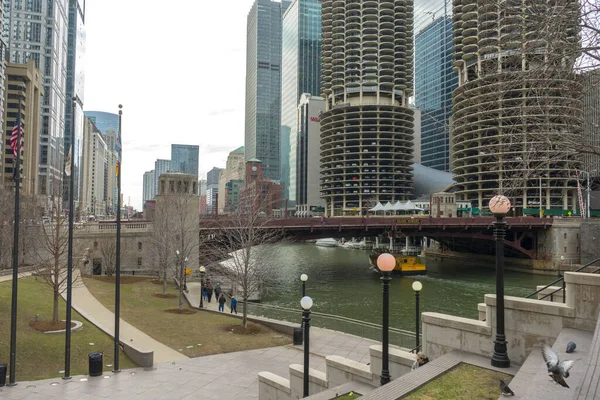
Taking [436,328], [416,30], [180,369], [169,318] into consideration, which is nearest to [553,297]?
[436,328]

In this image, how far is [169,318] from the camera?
2567 cm

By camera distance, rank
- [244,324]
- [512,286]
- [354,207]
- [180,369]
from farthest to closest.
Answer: [354,207] → [512,286] → [244,324] → [180,369]

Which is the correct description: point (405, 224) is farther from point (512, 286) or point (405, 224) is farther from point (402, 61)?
point (402, 61)

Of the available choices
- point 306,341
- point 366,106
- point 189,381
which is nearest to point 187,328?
point 189,381

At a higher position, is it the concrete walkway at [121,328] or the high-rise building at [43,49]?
the high-rise building at [43,49]

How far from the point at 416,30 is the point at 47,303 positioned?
Answer: 199m

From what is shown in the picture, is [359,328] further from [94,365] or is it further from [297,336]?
[94,365]

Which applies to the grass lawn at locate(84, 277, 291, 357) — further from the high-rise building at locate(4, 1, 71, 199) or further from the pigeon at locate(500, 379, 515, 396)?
the high-rise building at locate(4, 1, 71, 199)

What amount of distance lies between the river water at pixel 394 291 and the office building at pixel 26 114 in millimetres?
91932

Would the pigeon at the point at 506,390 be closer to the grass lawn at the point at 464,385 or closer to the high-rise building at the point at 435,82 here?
the grass lawn at the point at 464,385

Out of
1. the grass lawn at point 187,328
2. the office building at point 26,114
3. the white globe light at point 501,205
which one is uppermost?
the office building at point 26,114

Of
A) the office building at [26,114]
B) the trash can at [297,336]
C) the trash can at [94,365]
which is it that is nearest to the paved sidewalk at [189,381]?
the trash can at [94,365]

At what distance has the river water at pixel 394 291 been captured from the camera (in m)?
36.4

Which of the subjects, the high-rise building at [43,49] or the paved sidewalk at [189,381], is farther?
the high-rise building at [43,49]
